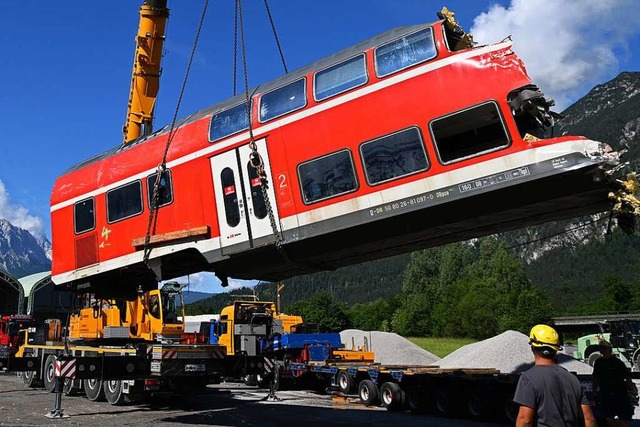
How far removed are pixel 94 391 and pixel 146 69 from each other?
10.1 m

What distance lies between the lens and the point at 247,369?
45.0ft

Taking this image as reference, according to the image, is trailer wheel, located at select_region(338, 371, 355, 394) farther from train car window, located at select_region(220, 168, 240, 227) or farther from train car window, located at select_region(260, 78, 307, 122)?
train car window, located at select_region(260, 78, 307, 122)

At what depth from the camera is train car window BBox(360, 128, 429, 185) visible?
27.1 feet

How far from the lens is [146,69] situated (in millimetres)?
19938

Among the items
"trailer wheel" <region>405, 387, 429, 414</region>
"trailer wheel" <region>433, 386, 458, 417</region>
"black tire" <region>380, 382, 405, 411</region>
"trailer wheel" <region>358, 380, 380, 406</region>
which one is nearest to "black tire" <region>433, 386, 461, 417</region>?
"trailer wheel" <region>433, 386, 458, 417</region>

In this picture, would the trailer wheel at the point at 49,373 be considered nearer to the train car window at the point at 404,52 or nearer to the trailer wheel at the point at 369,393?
the trailer wheel at the point at 369,393

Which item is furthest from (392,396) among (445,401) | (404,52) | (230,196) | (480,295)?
(480,295)

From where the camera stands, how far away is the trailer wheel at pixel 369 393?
1644cm

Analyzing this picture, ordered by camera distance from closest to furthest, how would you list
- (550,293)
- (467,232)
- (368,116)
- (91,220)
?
(368,116) → (467,232) → (91,220) → (550,293)

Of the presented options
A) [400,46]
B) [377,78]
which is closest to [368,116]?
[377,78]

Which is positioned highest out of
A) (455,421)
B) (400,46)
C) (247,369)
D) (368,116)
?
(400,46)

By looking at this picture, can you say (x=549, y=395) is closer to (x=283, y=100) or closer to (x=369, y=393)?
(x=283, y=100)

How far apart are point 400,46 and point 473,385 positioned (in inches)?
338

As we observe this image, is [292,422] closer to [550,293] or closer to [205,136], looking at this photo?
[205,136]
